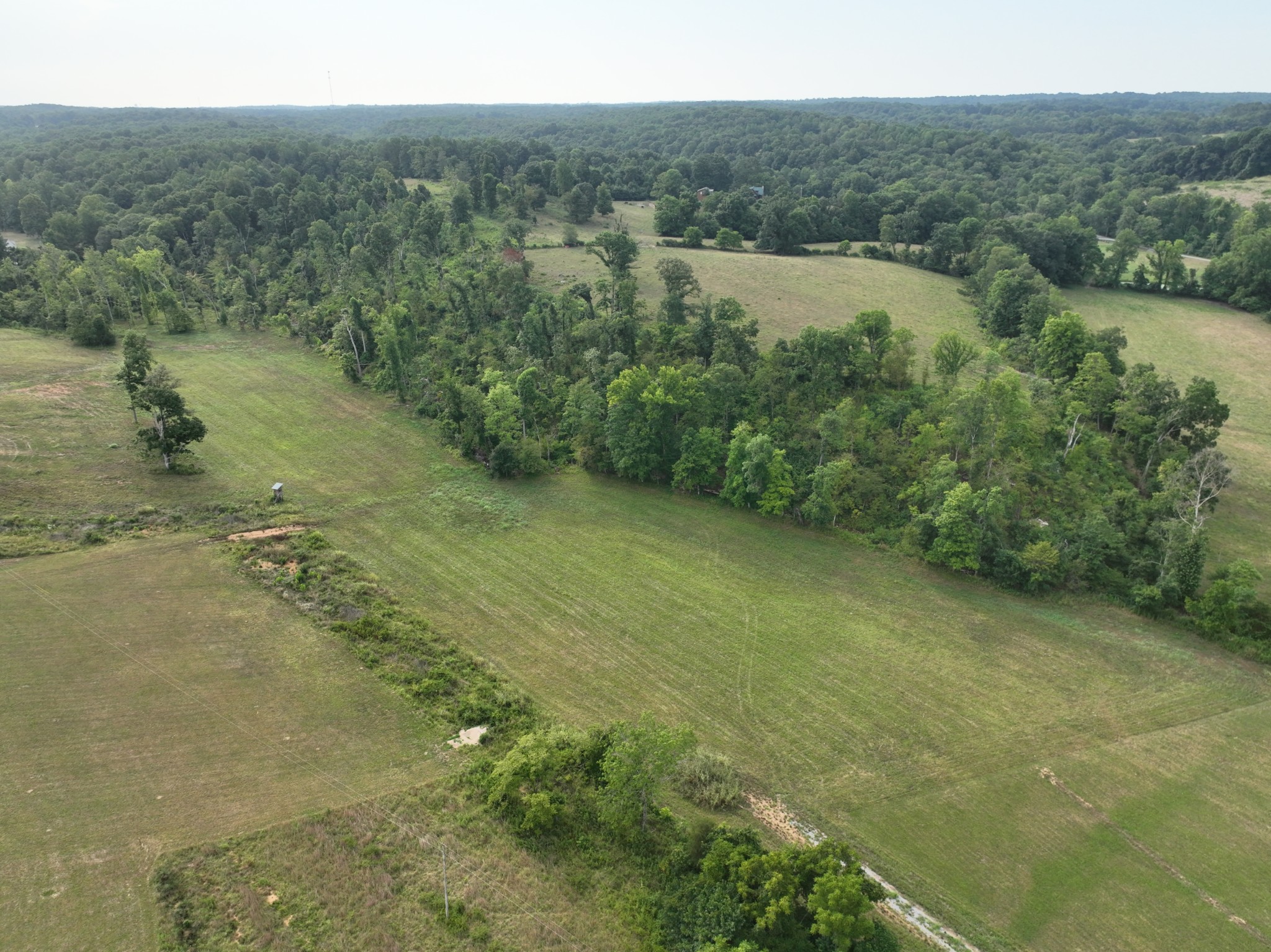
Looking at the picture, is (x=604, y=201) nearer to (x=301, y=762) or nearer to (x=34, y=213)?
(x=34, y=213)

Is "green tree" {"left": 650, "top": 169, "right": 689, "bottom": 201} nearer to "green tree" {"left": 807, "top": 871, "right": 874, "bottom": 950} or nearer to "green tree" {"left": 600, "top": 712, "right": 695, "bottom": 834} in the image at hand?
"green tree" {"left": 600, "top": 712, "right": 695, "bottom": 834}

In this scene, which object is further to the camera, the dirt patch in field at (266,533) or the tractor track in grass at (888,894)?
the dirt patch in field at (266,533)

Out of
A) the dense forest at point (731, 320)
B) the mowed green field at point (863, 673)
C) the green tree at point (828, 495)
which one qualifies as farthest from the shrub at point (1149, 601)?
the green tree at point (828, 495)

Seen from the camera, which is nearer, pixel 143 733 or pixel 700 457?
pixel 143 733

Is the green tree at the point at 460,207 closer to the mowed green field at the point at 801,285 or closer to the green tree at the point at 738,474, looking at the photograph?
the mowed green field at the point at 801,285

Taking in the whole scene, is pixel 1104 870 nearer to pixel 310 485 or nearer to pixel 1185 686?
pixel 1185 686

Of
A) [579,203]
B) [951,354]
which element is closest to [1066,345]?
[951,354]
